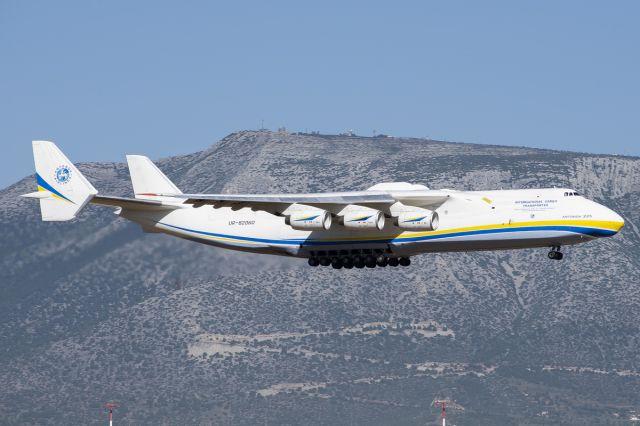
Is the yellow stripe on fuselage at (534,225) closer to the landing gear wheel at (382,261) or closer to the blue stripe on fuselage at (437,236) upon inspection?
the blue stripe on fuselage at (437,236)

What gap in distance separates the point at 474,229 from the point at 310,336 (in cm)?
3882

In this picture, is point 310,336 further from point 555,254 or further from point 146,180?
point 555,254

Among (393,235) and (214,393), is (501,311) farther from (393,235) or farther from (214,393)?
(393,235)

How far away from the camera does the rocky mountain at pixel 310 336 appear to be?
65.5 meters

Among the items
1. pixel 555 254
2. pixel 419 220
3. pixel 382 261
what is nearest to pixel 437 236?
pixel 419 220

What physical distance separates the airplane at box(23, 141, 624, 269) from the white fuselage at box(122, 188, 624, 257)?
0.03m

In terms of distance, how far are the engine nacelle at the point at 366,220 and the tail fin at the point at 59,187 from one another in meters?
7.31

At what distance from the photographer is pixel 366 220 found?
38875mm

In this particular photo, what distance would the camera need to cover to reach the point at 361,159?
103 metres

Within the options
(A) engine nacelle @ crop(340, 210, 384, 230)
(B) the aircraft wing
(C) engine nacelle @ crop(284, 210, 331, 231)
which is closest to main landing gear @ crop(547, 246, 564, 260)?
(B) the aircraft wing

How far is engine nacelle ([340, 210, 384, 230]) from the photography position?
127 feet

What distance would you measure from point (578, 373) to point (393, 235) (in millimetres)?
41304

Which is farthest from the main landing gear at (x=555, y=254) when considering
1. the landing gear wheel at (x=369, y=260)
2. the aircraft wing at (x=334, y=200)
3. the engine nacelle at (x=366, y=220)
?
the landing gear wheel at (x=369, y=260)

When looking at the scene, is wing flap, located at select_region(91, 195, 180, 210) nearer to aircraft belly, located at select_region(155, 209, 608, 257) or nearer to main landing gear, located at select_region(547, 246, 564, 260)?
aircraft belly, located at select_region(155, 209, 608, 257)
